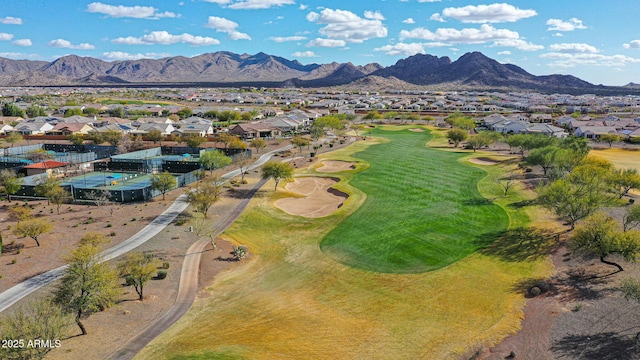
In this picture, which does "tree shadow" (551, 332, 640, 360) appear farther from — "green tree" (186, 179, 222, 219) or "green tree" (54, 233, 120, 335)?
"green tree" (186, 179, 222, 219)

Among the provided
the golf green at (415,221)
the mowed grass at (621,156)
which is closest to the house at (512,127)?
the mowed grass at (621,156)

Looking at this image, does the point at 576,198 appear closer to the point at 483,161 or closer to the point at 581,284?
the point at 581,284

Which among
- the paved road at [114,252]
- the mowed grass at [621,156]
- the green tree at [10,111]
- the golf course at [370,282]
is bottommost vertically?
the golf course at [370,282]

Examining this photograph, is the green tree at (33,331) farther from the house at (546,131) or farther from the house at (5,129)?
the house at (546,131)

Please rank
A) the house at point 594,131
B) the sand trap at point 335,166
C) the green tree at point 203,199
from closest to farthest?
the green tree at point 203,199, the sand trap at point 335,166, the house at point 594,131

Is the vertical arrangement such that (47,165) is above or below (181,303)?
above

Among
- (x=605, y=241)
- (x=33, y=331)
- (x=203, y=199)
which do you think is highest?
(x=605, y=241)

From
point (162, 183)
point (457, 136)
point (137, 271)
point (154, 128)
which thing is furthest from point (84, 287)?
point (457, 136)
